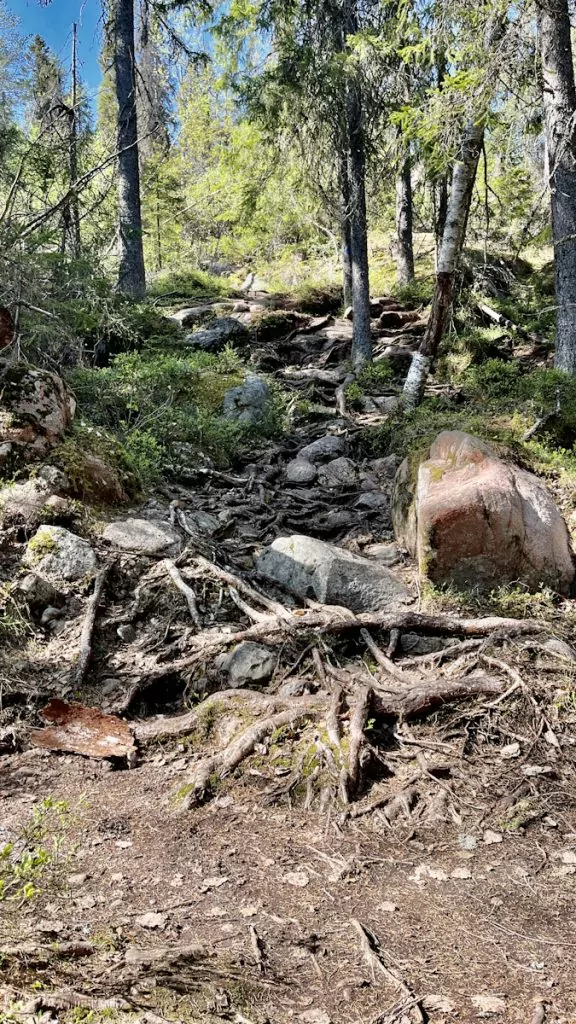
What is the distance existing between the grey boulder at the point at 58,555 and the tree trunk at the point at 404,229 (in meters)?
16.5

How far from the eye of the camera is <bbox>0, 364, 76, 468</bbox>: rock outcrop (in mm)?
6213

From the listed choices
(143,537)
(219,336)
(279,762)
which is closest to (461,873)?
(279,762)

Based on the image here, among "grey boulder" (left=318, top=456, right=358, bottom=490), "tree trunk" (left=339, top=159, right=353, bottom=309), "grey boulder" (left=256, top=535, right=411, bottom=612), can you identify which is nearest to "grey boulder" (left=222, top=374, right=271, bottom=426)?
"grey boulder" (left=318, top=456, right=358, bottom=490)

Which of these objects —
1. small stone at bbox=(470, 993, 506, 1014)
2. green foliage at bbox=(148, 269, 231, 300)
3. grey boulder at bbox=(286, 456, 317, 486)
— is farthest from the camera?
green foliage at bbox=(148, 269, 231, 300)

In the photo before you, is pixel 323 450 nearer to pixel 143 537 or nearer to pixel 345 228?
pixel 143 537

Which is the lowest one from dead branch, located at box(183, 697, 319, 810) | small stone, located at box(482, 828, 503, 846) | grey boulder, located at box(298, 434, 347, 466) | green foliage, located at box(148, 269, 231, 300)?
small stone, located at box(482, 828, 503, 846)

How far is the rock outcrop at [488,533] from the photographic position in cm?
597

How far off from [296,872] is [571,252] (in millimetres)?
9989

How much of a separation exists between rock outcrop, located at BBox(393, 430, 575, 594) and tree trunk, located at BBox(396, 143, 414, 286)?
15.0 metres

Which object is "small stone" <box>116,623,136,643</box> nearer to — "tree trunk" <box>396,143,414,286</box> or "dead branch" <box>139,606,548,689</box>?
"dead branch" <box>139,606,548,689</box>

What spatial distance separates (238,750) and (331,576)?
2.19m

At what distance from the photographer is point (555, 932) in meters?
2.80

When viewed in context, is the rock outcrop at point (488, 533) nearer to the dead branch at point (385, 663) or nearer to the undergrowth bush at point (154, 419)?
the dead branch at point (385, 663)

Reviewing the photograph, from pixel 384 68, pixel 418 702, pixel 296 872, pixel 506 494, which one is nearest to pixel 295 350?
pixel 384 68
